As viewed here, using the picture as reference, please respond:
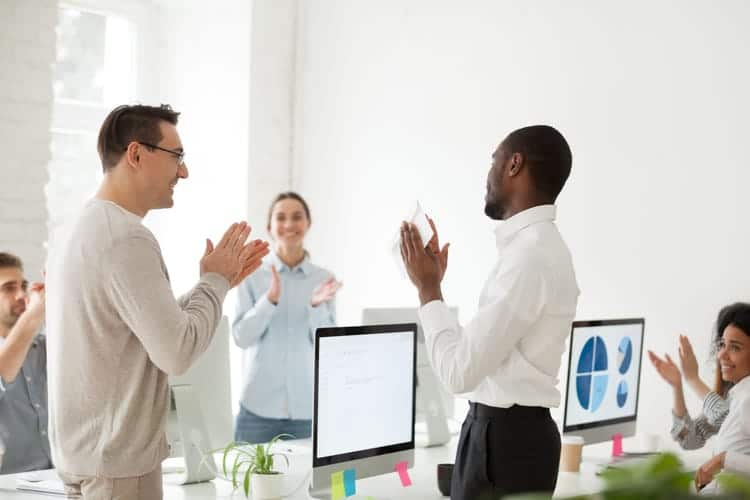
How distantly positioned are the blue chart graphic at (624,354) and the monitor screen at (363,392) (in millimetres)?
974

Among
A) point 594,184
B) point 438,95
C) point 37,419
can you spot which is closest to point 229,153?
point 438,95

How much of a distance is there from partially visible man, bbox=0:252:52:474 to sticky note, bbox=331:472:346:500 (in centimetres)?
104

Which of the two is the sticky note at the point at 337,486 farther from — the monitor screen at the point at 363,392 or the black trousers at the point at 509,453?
the black trousers at the point at 509,453

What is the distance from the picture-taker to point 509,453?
1920 millimetres

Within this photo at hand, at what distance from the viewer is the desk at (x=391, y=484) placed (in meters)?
2.36

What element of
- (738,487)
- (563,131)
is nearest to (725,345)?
(563,131)

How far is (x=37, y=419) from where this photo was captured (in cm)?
289

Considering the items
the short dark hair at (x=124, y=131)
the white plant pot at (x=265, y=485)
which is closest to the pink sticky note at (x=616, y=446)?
the white plant pot at (x=265, y=485)

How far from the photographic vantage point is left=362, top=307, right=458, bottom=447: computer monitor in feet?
10.5

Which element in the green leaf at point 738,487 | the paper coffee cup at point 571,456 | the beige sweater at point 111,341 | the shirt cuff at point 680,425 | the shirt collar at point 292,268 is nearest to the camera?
the green leaf at point 738,487

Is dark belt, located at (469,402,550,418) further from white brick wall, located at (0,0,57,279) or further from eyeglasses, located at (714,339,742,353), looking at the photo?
white brick wall, located at (0,0,57,279)

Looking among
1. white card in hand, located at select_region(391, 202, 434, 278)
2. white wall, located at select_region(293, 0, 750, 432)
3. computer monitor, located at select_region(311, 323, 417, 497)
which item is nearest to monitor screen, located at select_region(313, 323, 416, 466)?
computer monitor, located at select_region(311, 323, 417, 497)

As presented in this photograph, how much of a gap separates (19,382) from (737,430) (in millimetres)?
2106

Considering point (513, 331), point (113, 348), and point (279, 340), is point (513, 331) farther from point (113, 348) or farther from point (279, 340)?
point (279, 340)
